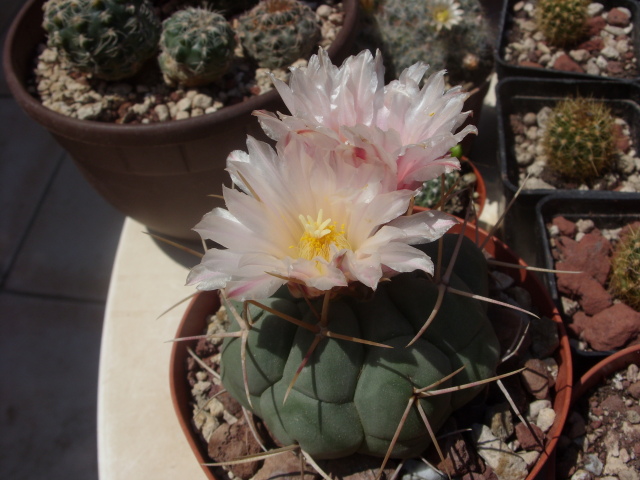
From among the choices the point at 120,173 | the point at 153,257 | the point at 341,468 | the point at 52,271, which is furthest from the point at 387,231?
the point at 52,271

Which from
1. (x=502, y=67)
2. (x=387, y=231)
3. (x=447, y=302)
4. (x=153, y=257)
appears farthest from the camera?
(x=502, y=67)

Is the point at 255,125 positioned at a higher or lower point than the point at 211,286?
lower

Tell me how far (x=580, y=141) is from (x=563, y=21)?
448 millimetres

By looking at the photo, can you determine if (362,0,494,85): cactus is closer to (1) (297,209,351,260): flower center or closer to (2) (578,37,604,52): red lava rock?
(2) (578,37,604,52): red lava rock

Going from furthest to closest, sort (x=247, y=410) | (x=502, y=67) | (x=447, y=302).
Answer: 1. (x=502, y=67)
2. (x=247, y=410)
3. (x=447, y=302)

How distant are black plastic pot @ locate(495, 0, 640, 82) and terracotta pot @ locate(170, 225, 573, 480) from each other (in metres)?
0.61

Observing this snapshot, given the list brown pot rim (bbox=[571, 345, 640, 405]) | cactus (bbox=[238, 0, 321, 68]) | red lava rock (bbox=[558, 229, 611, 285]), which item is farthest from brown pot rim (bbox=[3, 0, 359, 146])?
brown pot rim (bbox=[571, 345, 640, 405])

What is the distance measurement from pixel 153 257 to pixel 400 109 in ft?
2.69

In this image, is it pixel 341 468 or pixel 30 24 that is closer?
pixel 341 468

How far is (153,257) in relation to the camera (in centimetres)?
127

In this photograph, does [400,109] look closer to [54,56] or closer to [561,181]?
[561,181]

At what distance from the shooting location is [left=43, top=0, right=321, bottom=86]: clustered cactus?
113cm

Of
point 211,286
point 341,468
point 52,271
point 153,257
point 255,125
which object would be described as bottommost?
point 52,271

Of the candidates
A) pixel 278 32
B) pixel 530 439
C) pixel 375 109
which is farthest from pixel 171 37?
pixel 530 439
